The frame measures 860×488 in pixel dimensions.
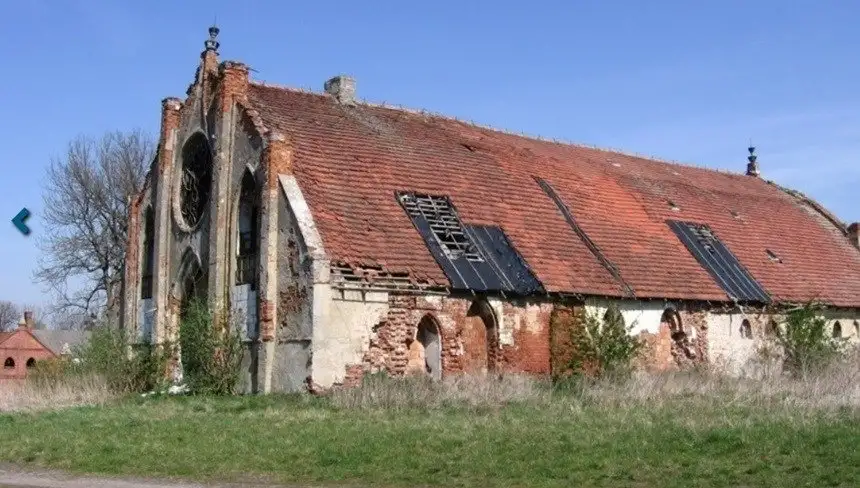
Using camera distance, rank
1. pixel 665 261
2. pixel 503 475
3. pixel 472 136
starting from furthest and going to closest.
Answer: pixel 472 136 → pixel 665 261 → pixel 503 475

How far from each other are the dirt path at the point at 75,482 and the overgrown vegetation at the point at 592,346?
12959mm

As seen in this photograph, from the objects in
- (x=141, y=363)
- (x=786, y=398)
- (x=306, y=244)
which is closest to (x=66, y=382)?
(x=141, y=363)

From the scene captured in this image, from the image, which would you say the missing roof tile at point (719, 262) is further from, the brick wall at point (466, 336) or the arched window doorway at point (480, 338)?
the arched window doorway at point (480, 338)

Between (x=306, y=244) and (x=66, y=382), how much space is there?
21.0ft

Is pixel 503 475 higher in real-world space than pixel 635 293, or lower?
lower

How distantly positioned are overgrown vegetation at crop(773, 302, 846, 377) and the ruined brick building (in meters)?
2.00

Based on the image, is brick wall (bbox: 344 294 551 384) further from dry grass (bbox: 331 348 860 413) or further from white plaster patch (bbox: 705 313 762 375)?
white plaster patch (bbox: 705 313 762 375)

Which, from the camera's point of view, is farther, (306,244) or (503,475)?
(306,244)

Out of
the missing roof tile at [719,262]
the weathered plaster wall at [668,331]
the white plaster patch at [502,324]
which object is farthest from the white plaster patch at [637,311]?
the missing roof tile at [719,262]

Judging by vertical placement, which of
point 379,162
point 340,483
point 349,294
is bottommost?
point 340,483

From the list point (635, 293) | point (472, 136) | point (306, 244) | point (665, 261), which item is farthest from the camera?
point (472, 136)

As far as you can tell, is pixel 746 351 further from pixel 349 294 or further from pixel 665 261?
pixel 349 294

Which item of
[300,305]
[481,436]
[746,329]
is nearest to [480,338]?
[300,305]

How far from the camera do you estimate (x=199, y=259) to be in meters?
25.3
